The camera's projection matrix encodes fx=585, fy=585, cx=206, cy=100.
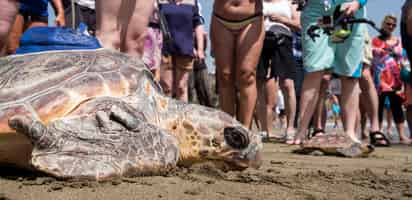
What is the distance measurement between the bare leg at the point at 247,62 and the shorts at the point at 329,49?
40 centimetres

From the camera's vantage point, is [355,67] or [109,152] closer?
[109,152]

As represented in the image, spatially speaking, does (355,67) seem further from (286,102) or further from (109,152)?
(109,152)

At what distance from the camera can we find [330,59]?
14.5 ft

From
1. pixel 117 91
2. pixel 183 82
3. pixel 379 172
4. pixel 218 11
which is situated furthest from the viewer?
pixel 183 82

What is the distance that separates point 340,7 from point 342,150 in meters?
1.19

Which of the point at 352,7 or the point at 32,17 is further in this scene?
the point at 352,7

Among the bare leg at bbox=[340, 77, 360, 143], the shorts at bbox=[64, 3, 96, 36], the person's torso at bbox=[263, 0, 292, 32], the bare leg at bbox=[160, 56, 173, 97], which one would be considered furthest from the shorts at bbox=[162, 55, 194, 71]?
the bare leg at bbox=[340, 77, 360, 143]

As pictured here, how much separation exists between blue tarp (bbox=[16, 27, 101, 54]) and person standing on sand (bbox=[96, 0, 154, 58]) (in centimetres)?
66

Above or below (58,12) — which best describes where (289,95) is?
below

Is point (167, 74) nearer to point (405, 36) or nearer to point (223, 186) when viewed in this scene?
point (405, 36)

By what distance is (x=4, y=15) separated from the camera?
2764 mm

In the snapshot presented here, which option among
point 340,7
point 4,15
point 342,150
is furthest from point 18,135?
point 340,7

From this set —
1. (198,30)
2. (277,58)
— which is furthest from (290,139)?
(198,30)

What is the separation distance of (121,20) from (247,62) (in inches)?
47.7
